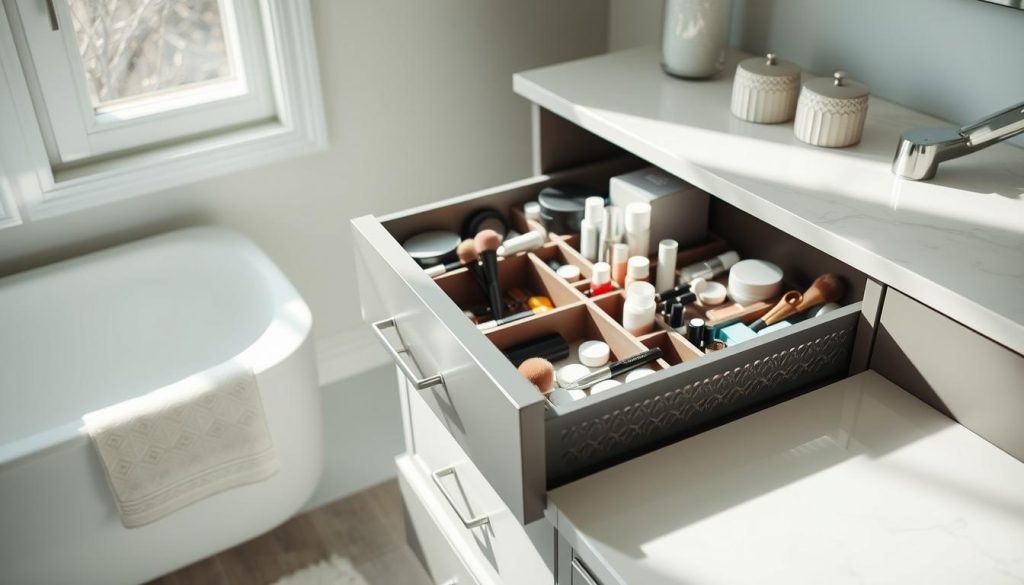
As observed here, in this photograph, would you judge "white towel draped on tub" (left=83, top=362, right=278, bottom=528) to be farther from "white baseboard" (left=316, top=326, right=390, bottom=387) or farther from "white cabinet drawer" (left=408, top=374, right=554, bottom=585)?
"white baseboard" (left=316, top=326, right=390, bottom=387)

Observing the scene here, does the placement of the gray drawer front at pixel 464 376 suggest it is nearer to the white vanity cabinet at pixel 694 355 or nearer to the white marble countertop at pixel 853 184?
the white vanity cabinet at pixel 694 355

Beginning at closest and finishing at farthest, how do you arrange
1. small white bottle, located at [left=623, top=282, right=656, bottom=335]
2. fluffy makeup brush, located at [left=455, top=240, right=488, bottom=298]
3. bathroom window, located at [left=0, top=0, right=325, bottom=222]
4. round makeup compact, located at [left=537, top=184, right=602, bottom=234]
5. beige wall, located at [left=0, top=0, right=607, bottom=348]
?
small white bottle, located at [left=623, top=282, right=656, bottom=335] < fluffy makeup brush, located at [left=455, top=240, right=488, bottom=298] < round makeup compact, located at [left=537, top=184, right=602, bottom=234] < bathroom window, located at [left=0, top=0, right=325, bottom=222] < beige wall, located at [left=0, top=0, right=607, bottom=348]

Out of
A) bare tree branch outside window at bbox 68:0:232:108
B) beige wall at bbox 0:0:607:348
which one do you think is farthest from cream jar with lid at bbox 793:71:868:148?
bare tree branch outside window at bbox 68:0:232:108

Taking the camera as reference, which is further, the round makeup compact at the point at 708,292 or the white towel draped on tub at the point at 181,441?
the white towel draped on tub at the point at 181,441

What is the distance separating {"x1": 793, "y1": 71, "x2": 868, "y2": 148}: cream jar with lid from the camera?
129cm

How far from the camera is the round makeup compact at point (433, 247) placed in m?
1.40

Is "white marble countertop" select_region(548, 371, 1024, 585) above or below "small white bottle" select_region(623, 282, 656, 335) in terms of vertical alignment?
below

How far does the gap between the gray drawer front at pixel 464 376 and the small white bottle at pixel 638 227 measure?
13.7 inches

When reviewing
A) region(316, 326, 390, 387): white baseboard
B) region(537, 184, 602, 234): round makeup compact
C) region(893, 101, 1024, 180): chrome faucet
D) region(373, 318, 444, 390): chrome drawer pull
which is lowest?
region(316, 326, 390, 387): white baseboard

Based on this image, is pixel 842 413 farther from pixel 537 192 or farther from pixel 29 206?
pixel 29 206

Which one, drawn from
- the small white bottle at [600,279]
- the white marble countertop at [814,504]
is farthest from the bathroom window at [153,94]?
the white marble countertop at [814,504]

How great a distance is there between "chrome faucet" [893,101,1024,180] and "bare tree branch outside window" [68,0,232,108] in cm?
141

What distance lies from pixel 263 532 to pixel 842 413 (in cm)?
114

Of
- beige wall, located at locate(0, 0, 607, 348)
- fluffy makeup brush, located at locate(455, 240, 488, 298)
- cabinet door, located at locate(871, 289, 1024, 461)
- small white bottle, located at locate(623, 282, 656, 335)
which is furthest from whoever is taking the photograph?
beige wall, located at locate(0, 0, 607, 348)
